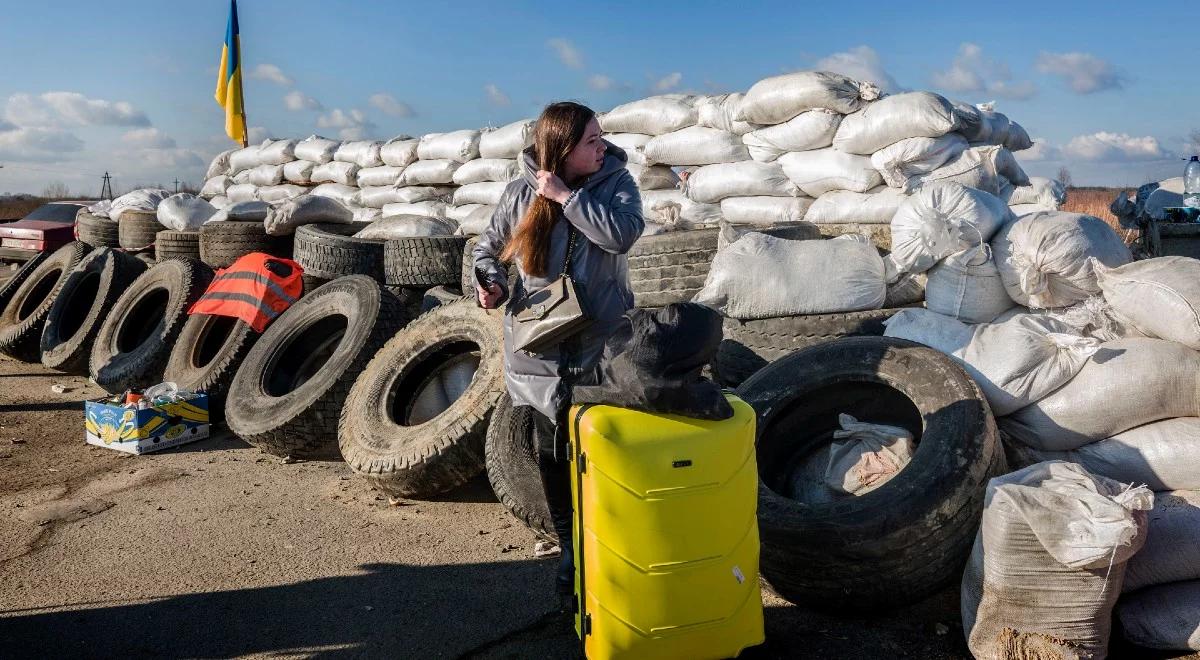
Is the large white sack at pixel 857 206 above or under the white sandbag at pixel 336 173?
under

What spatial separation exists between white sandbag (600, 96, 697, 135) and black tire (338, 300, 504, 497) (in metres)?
2.66

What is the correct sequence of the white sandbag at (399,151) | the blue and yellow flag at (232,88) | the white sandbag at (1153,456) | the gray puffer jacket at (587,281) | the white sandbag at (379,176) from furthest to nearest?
the blue and yellow flag at (232,88) < the white sandbag at (379,176) < the white sandbag at (399,151) < the white sandbag at (1153,456) < the gray puffer jacket at (587,281)

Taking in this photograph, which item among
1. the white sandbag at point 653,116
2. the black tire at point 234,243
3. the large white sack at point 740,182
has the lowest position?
the black tire at point 234,243

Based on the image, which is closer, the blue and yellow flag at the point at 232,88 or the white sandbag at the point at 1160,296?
the white sandbag at the point at 1160,296

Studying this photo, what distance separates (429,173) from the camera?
31.3ft

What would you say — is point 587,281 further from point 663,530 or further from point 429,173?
point 429,173

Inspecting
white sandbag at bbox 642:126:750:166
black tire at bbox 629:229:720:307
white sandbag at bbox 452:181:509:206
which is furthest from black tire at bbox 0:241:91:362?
black tire at bbox 629:229:720:307

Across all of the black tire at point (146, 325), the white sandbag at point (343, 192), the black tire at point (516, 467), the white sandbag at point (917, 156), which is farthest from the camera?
the white sandbag at point (343, 192)

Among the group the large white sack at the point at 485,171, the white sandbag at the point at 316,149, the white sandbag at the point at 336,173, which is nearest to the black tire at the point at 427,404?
the large white sack at the point at 485,171

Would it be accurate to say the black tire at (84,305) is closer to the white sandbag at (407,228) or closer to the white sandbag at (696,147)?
the white sandbag at (407,228)

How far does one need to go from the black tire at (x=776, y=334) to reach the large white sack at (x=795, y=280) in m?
0.06

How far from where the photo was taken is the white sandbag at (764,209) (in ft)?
19.9

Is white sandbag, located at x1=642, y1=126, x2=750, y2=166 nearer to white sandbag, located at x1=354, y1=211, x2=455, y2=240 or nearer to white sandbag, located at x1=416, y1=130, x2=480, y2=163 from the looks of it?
white sandbag, located at x1=354, y1=211, x2=455, y2=240

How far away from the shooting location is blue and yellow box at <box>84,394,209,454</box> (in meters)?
5.55
